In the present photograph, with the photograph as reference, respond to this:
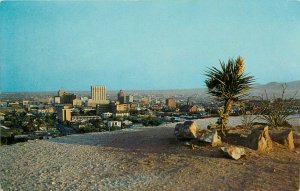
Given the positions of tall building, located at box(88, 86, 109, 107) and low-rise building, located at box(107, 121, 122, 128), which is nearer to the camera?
low-rise building, located at box(107, 121, 122, 128)

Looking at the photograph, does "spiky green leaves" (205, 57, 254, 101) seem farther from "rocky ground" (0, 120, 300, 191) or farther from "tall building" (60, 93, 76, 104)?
"tall building" (60, 93, 76, 104)

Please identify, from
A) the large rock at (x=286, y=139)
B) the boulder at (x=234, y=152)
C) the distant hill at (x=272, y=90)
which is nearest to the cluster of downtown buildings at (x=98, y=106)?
the distant hill at (x=272, y=90)

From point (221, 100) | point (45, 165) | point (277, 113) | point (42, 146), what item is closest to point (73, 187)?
point (45, 165)

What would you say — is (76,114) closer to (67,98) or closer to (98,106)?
(98,106)

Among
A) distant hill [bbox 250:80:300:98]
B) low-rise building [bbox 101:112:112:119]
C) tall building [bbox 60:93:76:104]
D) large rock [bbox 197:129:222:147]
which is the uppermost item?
distant hill [bbox 250:80:300:98]

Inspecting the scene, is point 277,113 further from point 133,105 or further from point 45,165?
point 133,105

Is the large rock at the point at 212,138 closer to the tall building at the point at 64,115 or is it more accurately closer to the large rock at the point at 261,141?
the large rock at the point at 261,141

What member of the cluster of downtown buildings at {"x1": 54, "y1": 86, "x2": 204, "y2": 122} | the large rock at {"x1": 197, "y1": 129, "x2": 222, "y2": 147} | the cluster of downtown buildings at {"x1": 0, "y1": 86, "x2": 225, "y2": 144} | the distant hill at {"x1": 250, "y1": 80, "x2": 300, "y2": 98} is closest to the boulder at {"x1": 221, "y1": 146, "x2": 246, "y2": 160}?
the large rock at {"x1": 197, "y1": 129, "x2": 222, "y2": 147}
